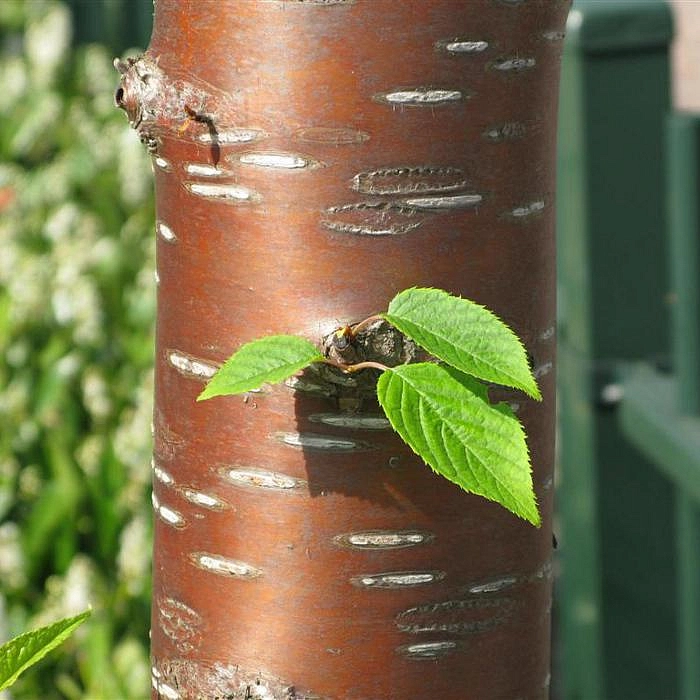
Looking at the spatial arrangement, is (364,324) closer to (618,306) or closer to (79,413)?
(618,306)

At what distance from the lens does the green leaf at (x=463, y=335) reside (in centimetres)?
84

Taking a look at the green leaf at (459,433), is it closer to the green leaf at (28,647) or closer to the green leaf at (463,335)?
the green leaf at (463,335)

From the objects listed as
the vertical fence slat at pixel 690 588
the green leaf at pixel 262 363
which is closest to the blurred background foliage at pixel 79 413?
the vertical fence slat at pixel 690 588

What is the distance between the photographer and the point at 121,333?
Result: 3598mm

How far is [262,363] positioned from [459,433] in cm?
14

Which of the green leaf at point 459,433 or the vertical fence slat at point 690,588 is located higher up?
the green leaf at point 459,433

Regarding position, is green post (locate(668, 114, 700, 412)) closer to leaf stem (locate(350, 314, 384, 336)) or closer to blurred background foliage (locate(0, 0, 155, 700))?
blurred background foliage (locate(0, 0, 155, 700))

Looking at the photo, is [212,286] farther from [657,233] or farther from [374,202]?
[657,233]

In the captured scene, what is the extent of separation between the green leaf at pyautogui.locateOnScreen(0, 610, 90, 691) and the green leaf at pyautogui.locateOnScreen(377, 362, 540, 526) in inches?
9.6

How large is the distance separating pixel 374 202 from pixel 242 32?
0.15m

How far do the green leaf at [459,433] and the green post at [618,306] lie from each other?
2.00 meters

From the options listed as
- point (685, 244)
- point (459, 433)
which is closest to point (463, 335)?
point (459, 433)

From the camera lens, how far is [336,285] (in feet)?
2.91

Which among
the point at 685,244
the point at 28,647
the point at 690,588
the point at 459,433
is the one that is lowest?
the point at 690,588
